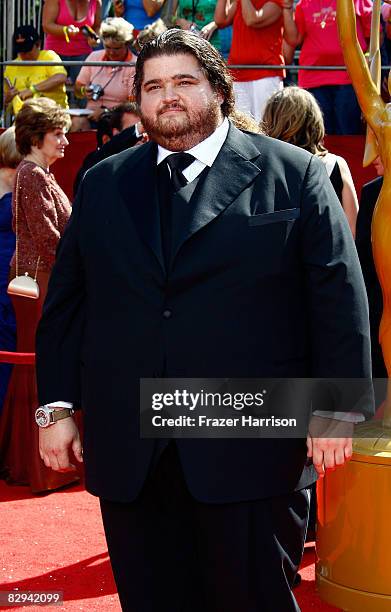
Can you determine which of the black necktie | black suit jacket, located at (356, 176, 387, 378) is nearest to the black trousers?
the black necktie

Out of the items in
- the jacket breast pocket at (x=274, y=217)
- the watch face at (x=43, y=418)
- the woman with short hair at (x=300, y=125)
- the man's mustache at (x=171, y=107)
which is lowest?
the watch face at (x=43, y=418)

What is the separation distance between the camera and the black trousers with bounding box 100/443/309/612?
256 cm

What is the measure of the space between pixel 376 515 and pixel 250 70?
15.3 ft

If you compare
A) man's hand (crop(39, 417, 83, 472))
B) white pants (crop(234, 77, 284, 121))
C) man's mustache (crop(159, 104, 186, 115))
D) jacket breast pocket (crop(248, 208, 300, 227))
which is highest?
white pants (crop(234, 77, 284, 121))

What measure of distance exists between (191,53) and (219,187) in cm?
36

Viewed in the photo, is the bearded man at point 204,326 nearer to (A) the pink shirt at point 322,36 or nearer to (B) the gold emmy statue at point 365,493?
(B) the gold emmy statue at point 365,493

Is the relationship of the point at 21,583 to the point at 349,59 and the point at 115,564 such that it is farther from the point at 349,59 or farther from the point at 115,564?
the point at 349,59

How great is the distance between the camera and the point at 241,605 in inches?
102

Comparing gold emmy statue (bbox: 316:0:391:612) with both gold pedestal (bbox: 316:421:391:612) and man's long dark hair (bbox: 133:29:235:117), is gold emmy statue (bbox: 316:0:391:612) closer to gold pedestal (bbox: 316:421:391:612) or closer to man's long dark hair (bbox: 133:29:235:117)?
gold pedestal (bbox: 316:421:391:612)

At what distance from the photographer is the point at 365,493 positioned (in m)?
3.46

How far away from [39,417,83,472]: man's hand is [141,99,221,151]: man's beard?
79 cm

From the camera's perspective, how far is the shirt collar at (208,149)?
2688mm

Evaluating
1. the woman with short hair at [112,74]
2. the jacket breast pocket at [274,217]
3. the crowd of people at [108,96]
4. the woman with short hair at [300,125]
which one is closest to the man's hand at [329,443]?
the jacket breast pocket at [274,217]

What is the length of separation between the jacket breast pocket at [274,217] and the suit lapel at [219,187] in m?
0.08
